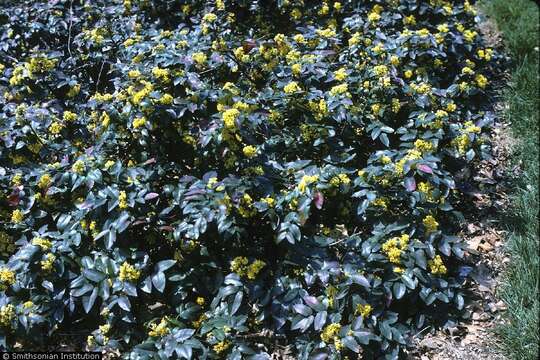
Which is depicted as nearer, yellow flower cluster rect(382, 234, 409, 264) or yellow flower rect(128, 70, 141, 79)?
yellow flower cluster rect(382, 234, 409, 264)

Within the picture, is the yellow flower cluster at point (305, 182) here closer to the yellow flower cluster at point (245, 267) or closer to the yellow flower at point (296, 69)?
the yellow flower cluster at point (245, 267)

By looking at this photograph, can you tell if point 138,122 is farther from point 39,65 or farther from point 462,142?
point 462,142

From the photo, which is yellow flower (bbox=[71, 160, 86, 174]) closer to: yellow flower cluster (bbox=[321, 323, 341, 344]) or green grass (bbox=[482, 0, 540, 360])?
yellow flower cluster (bbox=[321, 323, 341, 344])

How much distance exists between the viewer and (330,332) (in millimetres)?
2359

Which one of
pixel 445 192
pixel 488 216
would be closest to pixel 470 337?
pixel 445 192

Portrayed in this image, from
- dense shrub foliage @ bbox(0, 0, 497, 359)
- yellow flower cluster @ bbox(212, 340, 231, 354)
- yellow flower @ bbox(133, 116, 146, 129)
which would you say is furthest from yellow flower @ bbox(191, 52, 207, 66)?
yellow flower cluster @ bbox(212, 340, 231, 354)

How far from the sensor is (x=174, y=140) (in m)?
2.78

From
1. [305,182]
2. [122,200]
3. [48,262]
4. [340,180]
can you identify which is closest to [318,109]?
[340,180]

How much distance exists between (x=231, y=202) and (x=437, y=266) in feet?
3.05

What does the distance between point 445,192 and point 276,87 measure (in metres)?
0.97

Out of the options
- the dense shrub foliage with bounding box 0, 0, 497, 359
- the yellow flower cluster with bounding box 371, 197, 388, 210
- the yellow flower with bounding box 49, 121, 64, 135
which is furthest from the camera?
the yellow flower with bounding box 49, 121, 64, 135

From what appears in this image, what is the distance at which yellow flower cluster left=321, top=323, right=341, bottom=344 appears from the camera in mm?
2359

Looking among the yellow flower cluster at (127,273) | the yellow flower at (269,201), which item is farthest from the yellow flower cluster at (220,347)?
the yellow flower at (269,201)

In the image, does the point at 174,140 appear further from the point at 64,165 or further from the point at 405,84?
the point at 405,84
